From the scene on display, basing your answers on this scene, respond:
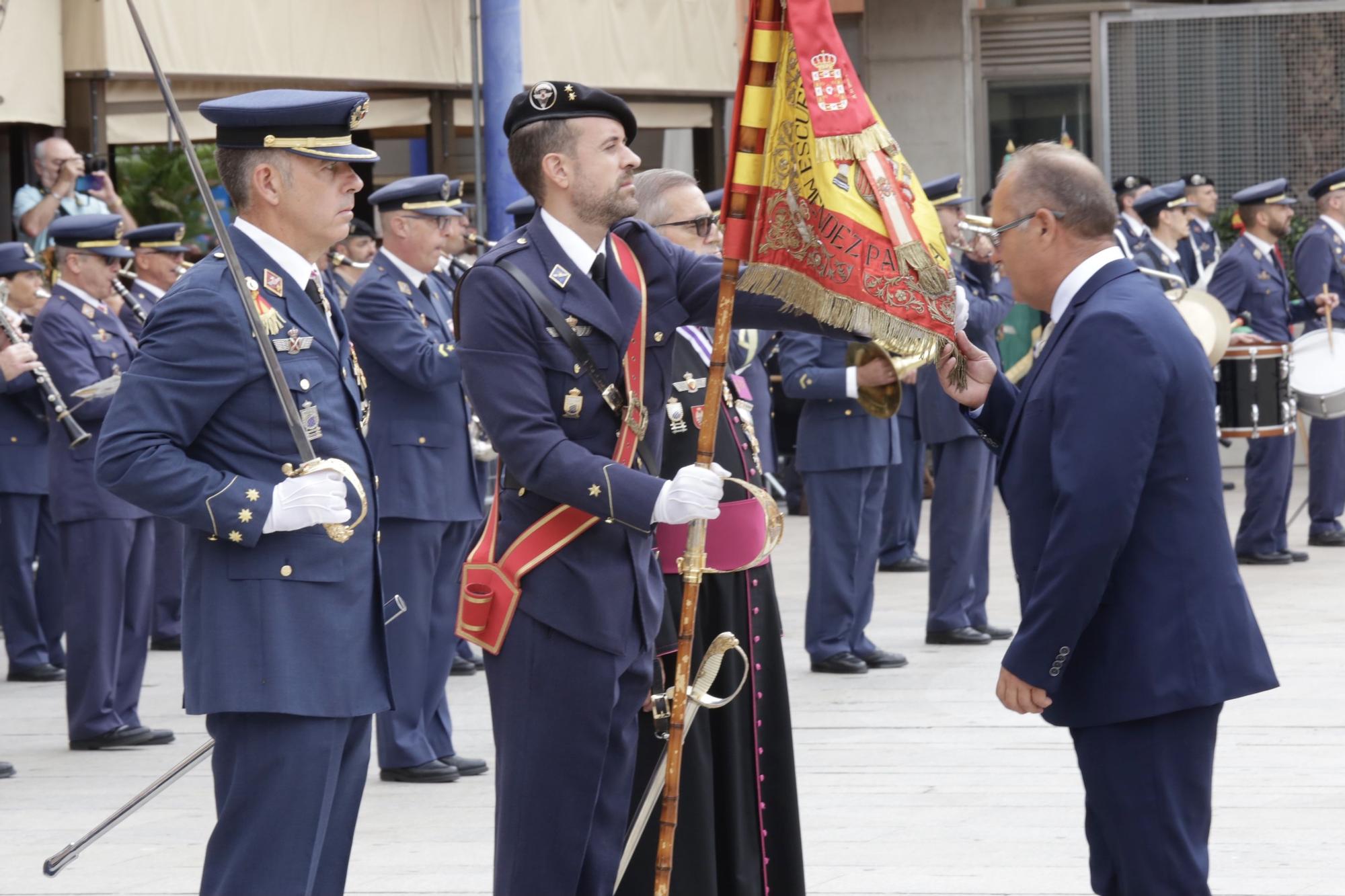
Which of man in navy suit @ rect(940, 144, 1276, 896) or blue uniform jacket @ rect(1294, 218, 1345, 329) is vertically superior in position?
blue uniform jacket @ rect(1294, 218, 1345, 329)

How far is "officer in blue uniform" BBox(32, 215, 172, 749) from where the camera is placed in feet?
24.6

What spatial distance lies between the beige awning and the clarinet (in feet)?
9.78

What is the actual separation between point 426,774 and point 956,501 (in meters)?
3.34

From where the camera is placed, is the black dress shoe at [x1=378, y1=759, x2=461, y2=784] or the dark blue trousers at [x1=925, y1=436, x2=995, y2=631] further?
the dark blue trousers at [x1=925, y1=436, x2=995, y2=631]

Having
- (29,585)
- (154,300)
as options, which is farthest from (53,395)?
(154,300)

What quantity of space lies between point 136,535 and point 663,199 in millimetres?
3477

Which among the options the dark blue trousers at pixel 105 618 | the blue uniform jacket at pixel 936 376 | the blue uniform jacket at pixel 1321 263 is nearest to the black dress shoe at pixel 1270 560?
the blue uniform jacket at pixel 1321 263

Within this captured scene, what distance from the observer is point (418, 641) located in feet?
22.3

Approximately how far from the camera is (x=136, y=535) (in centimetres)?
798

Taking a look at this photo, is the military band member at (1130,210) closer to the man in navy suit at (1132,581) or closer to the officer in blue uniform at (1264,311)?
the officer in blue uniform at (1264,311)

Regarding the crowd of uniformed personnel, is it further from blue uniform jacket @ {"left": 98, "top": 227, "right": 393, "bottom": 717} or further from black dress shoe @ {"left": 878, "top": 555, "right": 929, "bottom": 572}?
black dress shoe @ {"left": 878, "top": 555, "right": 929, "bottom": 572}

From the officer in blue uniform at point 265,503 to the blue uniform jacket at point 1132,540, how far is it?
1.31 m

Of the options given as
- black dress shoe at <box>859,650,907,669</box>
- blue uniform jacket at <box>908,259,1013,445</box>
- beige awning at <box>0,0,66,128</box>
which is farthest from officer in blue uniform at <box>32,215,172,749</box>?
blue uniform jacket at <box>908,259,1013,445</box>

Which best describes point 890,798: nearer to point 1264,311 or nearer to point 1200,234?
point 1264,311
